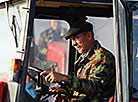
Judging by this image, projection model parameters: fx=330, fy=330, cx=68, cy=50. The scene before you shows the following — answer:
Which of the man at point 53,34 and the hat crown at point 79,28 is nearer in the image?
the hat crown at point 79,28

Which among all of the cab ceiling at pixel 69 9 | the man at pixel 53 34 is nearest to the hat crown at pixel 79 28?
the cab ceiling at pixel 69 9

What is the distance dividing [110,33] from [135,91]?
0.75 m

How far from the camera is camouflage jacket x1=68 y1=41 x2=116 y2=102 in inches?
113

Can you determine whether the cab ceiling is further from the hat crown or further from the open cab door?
the open cab door

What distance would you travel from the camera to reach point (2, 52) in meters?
2.74

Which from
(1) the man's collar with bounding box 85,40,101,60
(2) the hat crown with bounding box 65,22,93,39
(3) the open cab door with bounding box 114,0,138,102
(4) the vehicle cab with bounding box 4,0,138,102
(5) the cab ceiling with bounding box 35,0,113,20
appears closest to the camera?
(4) the vehicle cab with bounding box 4,0,138,102

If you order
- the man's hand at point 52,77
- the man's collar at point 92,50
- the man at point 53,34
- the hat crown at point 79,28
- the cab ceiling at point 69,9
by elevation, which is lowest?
the man at point 53,34

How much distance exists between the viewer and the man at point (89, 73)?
2.86 meters

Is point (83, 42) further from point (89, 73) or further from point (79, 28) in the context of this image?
point (89, 73)

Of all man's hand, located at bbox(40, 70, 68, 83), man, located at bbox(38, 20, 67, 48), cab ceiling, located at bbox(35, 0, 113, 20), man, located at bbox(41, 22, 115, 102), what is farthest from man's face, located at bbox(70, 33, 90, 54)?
man, located at bbox(38, 20, 67, 48)

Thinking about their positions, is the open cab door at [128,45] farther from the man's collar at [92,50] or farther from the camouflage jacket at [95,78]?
the man's collar at [92,50]

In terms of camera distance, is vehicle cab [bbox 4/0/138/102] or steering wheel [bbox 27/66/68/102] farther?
steering wheel [bbox 27/66/68/102]

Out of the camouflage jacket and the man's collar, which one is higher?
the man's collar

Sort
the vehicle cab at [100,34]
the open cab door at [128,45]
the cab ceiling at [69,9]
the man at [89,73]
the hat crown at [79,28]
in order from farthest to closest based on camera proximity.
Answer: the cab ceiling at [69,9], the hat crown at [79,28], the man at [89,73], the open cab door at [128,45], the vehicle cab at [100,34]
